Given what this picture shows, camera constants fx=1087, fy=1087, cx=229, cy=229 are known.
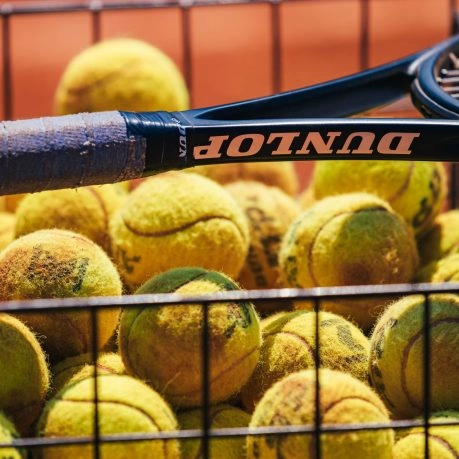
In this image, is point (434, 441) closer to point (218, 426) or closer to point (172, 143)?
point (218, 426)

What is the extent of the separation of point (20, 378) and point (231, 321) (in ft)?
0.65

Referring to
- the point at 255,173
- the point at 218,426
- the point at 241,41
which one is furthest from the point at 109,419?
the point at 241,41

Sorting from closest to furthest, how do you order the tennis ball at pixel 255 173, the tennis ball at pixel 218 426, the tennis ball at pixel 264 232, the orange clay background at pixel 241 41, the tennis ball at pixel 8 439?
1. the tennis ball at pixel 8 439
2. the tennis ball at pixel 218 426
3. the tennis ball at pixel 264 232
4. the tennis ball at pixel 255 173
5. the orange clay background at pixel 241 41

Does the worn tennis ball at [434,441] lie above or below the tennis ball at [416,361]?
below

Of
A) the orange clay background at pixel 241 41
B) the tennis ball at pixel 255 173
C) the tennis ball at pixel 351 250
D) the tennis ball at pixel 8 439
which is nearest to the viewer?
the tennis ball at pixel 8 439

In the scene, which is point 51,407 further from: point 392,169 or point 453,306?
point 392,169

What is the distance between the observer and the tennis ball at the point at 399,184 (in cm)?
139

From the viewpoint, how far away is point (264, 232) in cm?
141

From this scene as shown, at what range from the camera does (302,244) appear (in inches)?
50.5

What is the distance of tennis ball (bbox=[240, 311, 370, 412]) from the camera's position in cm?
105

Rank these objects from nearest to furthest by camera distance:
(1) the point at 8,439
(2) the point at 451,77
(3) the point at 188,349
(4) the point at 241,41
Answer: (1) the point at 8,439
(3) the point at 188,349
(2) the point at 451,77
(4) the point at 241,41

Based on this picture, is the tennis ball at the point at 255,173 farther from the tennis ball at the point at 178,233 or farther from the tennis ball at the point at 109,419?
the tennis ball at the point at 109,419

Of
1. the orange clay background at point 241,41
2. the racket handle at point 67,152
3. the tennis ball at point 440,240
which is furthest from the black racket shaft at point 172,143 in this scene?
the orange clay background at point 241,41

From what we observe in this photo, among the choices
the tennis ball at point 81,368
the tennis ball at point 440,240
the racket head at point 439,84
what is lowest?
the tennis ball at point 81,368
